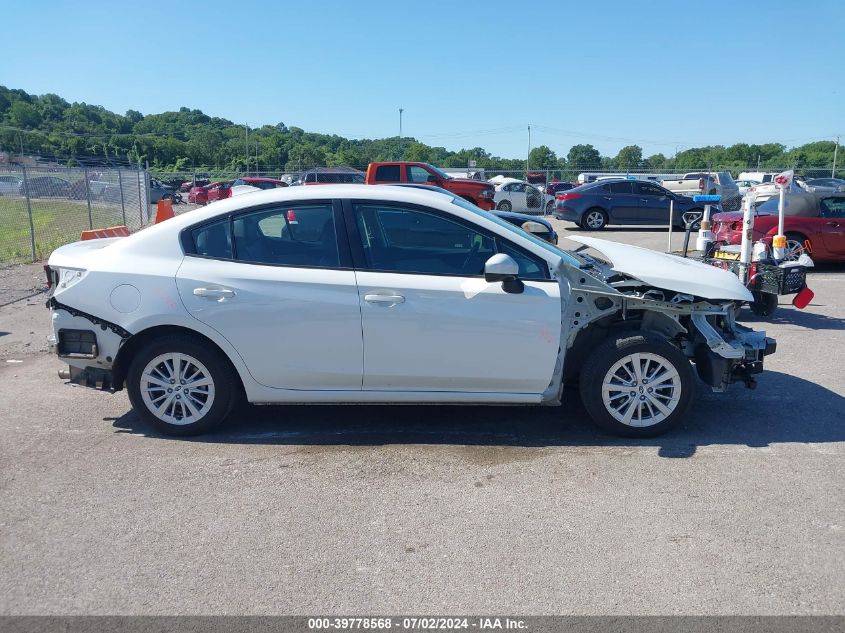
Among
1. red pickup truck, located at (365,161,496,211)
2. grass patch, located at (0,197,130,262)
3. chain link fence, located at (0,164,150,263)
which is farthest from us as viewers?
red pickup truck, located at (365,161,496,211)

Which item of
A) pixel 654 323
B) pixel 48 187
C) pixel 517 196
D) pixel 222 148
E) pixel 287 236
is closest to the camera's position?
pixel 287 236

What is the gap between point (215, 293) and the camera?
503cm

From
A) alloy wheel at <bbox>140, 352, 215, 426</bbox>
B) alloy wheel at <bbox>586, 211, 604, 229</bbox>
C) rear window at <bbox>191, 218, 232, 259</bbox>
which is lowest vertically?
alloy wheel at <bbox>140, 352, 215, 426</bbox>

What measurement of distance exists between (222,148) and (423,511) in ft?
244

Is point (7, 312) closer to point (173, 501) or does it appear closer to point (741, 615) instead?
point (173, 501)

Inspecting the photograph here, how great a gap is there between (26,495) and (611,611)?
332 centimetres

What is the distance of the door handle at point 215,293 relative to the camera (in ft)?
16.5

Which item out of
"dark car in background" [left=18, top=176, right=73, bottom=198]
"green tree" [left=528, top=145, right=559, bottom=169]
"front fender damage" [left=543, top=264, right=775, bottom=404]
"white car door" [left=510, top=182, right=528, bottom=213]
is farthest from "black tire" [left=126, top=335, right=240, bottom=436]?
"green tree" [left=528, top=145, right=559, bottom=169]

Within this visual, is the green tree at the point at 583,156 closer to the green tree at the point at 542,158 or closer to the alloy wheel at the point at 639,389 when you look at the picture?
the green tree at the point at 542,158

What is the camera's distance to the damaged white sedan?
4953 millimetres

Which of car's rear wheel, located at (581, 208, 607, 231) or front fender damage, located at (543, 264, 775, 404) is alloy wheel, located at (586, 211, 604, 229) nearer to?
car's rear wheel, located at (581, 208, 607, 231)

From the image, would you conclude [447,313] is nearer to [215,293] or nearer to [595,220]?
[215,293]

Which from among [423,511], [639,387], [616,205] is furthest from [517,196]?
[423,511]

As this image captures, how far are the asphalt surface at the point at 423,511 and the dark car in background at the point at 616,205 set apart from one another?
56.5 feet
